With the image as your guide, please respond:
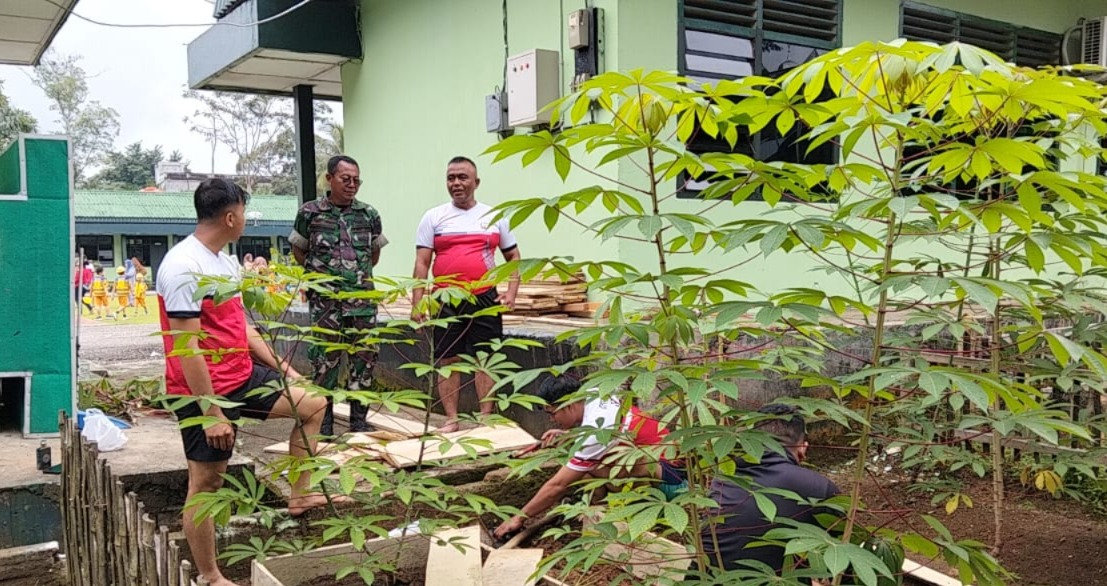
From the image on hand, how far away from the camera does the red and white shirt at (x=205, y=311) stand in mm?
3056

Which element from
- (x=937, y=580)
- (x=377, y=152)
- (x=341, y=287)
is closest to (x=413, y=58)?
(x=377, y=152)

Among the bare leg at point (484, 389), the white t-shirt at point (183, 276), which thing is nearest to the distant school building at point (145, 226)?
the bare leg at point (484, 389)

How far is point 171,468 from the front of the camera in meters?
3.98

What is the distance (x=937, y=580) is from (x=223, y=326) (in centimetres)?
312

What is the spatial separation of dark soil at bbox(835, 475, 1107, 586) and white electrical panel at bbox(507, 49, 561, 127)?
10.9ft

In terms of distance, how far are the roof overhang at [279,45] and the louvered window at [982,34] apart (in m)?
5.60

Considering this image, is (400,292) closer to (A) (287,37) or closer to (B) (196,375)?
(B) (196,375)

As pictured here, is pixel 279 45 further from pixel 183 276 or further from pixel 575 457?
pixel 575 457

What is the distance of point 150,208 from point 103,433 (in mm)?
31803

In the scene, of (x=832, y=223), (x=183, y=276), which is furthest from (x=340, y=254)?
(x=832, y=223)

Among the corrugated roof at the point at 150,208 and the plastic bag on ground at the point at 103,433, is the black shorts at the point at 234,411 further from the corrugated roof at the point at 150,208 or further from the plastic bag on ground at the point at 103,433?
the corrugated roof at the point at 150,208

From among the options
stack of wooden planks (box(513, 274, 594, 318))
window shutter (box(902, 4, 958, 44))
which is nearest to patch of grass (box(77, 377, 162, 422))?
stack of wooden planks (box(513, 274, 594, 318))

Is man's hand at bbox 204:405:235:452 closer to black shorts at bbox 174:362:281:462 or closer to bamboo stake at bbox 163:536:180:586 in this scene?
black shorts at bbox 174:362:281:462

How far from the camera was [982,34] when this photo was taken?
26.7 ft
